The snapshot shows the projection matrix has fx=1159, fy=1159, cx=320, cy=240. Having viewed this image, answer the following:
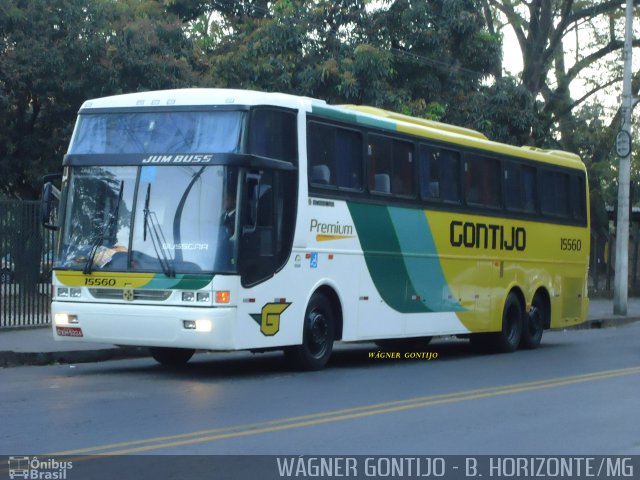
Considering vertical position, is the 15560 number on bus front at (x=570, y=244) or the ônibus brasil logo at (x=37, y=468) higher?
the 15560 number on bus front at (x=570, y=244)

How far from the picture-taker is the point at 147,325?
13.3 m

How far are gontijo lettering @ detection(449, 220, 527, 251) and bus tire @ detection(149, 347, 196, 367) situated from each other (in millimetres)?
4820

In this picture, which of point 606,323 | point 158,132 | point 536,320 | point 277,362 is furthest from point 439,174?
point 606,323

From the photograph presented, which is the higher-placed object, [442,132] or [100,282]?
[442,132]

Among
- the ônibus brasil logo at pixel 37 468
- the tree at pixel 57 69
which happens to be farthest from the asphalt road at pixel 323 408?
the tree at pixel 57 69

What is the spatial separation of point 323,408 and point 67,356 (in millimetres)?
6272

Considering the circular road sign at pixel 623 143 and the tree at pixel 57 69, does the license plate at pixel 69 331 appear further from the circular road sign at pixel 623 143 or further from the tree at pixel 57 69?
the circular road sign at pixel 623 143

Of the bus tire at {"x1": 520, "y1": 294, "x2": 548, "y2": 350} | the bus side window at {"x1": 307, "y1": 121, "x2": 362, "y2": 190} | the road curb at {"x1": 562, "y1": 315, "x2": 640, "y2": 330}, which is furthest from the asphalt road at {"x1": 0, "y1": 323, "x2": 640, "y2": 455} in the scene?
the road curb at {"x1": 562, "y1": 315, "x2": 640, "y2": 330}

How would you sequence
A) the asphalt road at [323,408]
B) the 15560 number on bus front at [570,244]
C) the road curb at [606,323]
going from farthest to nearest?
the road curb at [606,323]
the 15560 number on bus front at [570,244]
the asphalt road at [323,408]

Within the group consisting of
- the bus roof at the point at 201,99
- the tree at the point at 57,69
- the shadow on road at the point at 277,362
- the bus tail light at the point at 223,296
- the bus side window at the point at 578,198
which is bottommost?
the shadow on road at the point at 277,362

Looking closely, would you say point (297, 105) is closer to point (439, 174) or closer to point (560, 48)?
point (439, 174)

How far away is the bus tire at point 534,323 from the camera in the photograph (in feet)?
67.5

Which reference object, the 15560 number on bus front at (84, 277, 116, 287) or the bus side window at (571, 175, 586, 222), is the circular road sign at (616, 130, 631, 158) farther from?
the 15560 number on bus front at (84, 277, 116, 287)

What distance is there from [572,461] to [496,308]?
11.1 meters
